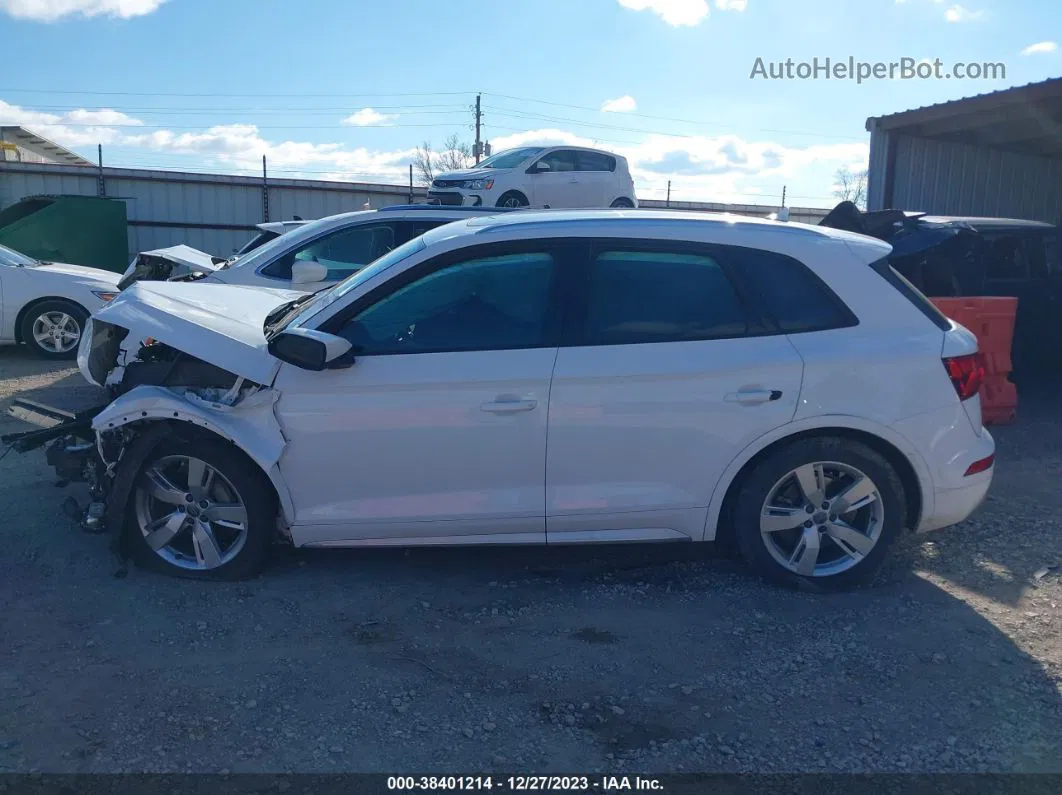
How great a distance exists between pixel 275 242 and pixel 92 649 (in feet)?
18.2

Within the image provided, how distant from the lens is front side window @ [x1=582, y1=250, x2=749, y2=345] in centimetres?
430

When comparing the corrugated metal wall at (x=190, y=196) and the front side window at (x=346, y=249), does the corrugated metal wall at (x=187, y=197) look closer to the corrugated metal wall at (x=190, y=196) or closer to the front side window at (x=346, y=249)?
the corrugated metal wall at (x=190, y=196)

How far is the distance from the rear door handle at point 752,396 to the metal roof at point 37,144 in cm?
3614

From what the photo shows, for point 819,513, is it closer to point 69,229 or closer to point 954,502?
point 954,502

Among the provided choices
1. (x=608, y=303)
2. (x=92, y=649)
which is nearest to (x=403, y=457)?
(x=608, y=303)

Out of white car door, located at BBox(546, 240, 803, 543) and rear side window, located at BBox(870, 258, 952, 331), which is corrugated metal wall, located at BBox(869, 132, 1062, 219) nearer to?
rear side window, located at BBox(870, 258, 952, 331)

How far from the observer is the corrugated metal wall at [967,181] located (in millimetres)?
14781

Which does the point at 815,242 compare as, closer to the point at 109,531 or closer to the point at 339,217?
the point at 109,531

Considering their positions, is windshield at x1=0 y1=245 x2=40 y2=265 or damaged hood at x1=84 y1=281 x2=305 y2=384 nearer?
damaged hood at x1=84 y1=281 x2=305 y2=384

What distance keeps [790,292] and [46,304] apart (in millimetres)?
9217

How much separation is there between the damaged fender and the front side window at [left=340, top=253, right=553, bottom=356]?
0.55m

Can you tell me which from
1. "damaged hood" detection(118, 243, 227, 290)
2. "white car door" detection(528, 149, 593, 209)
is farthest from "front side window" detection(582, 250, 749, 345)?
"white car door" detection(528, 149, 593, 209)

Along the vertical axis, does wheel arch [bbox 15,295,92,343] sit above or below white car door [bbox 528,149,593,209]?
below

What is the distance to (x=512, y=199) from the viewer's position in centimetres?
1598
